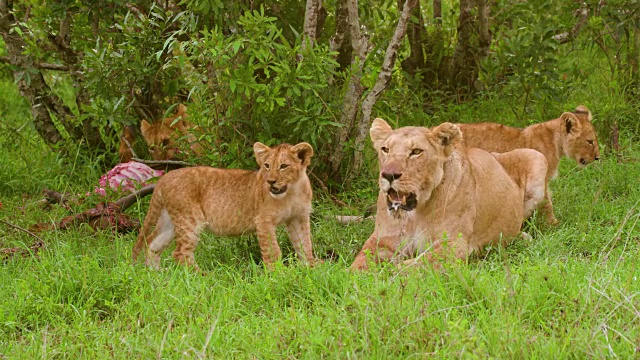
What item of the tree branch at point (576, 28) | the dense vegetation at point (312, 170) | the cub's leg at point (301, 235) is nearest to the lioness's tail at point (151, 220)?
the dense vegetation at point (312, 170)

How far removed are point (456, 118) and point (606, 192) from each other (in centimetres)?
225

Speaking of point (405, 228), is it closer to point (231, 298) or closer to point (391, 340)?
point (231, 298)

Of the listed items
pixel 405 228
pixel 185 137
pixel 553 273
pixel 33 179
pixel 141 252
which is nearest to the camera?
pixel 553 273

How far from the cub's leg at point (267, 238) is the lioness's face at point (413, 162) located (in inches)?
35.3

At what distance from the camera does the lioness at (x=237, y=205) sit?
6027mm

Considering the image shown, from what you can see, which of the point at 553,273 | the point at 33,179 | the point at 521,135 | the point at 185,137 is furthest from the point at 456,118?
the point at 553,273

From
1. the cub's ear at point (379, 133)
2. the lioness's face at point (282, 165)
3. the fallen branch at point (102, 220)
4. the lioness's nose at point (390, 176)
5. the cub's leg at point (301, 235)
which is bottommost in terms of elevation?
the fallen branch at point (102, 220)

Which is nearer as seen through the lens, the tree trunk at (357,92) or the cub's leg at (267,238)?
the cub's leg at (267,238)

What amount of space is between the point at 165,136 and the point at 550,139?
315 cm

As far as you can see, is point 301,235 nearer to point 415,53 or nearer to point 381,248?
point 381,248

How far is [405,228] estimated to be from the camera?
5.63 m

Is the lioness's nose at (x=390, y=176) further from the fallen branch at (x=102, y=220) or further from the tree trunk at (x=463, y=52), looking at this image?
the tree trunk at (x=463, y=52)

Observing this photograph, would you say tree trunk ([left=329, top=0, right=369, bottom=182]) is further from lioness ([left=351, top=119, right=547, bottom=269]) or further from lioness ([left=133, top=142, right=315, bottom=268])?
lioness ([left=351, top=119, right=547, bottom=269])

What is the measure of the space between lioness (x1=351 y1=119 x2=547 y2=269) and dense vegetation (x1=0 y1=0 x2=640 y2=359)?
0.67ft
